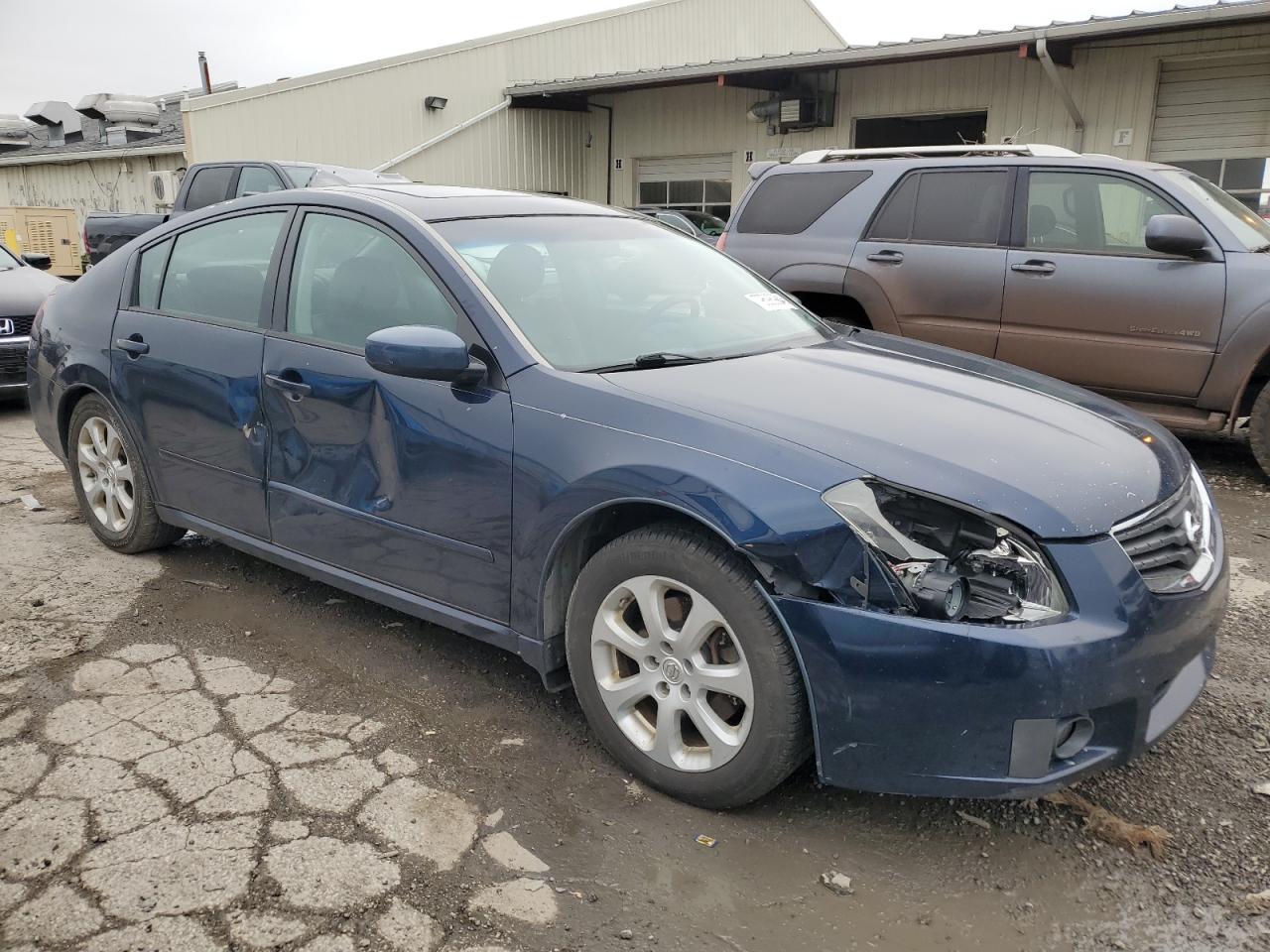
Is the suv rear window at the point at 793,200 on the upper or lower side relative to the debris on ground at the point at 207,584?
upper

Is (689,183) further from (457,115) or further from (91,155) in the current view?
(91,155)

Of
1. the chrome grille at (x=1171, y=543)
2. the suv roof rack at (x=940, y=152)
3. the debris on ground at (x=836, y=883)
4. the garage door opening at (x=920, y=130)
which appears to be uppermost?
the garage door opening at (x=920, y=130)

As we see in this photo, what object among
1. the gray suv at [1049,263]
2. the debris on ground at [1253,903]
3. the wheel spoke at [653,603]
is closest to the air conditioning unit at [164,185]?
the gray suv at [1049,263]

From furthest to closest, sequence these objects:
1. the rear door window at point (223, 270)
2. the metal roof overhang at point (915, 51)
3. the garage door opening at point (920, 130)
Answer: the garage door opening at point (920, 130), the metal roof overhang at point (915, 51), the rear door window at point (223, 270)

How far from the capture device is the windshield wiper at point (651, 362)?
3043mm

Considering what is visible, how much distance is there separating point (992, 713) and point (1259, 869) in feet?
2.77

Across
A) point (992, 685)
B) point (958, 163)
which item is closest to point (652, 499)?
point (992, 685)

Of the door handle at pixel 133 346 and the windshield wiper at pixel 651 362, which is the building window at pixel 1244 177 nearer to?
the windshield wiper at pixel 651 362

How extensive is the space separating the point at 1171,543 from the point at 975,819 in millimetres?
878

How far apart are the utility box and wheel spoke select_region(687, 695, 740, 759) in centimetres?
1960

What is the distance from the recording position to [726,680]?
2.57 m

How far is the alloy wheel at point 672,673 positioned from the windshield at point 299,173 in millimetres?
8832

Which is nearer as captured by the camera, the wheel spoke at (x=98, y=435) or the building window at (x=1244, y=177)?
the wheel spoke at (x=98, y=435)

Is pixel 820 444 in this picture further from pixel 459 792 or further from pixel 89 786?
pixel 89 786
